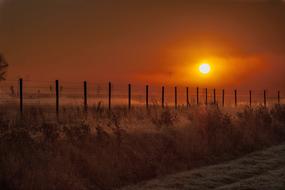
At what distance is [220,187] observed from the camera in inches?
388

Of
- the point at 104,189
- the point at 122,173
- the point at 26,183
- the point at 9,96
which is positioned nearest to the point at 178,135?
the point at 122,173

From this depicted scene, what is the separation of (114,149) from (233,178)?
3.22m

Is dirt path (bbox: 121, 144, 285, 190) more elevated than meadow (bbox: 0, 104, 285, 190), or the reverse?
meadow (bbox: 0, 104, 285, 190)

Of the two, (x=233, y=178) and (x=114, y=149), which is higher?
(x=114, y=149)

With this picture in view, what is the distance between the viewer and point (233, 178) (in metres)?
11.1

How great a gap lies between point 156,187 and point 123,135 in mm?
3846

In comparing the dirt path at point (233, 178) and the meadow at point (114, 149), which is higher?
the meadow at point (114, 149)

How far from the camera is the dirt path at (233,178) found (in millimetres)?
10042

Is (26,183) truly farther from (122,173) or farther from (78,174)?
(122,173)

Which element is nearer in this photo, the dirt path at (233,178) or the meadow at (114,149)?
the dirt path at (233,178)

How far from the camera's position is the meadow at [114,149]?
10.5 m

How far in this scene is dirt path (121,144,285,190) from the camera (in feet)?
32.9

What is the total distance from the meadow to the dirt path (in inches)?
37.9

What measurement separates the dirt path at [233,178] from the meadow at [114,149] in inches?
37.9
